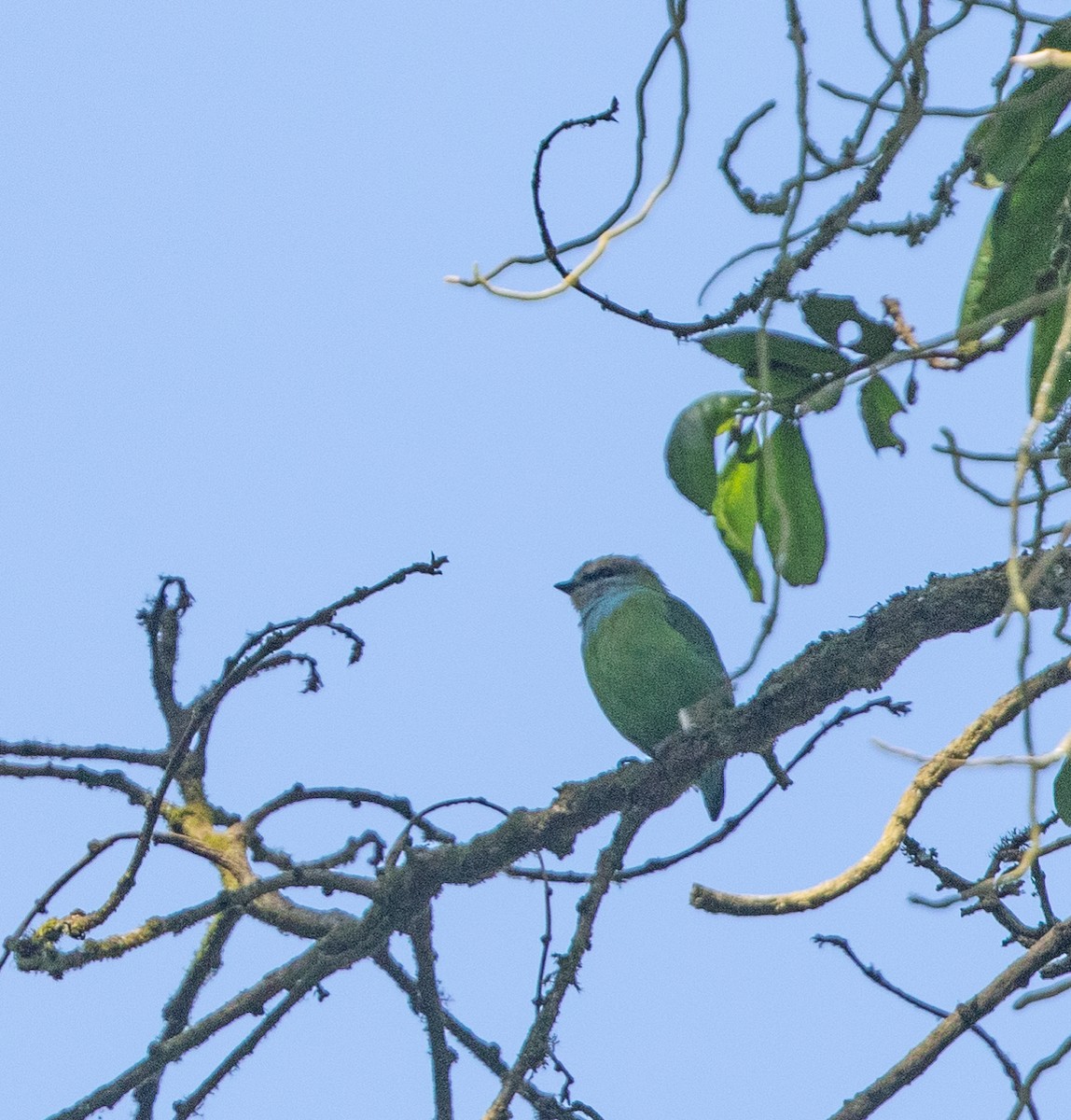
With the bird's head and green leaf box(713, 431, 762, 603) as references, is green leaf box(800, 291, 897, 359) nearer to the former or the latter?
green leaf box(713, 431, 762, 603)

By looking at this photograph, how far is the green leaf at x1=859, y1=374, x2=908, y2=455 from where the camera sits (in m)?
3.25

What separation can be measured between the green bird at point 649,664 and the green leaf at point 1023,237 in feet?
12.7

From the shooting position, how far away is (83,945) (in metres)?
3.63

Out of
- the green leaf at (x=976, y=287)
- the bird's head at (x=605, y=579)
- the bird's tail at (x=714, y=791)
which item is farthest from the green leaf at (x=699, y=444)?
the bird's head at (x=605, y=579)

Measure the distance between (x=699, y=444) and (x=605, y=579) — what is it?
497 cm

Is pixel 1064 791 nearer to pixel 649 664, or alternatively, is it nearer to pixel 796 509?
pixel 796 509

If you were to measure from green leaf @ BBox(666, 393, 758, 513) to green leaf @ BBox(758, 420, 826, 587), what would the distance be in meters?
0.11

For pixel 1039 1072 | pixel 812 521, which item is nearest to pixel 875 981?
pixel 1039 1072

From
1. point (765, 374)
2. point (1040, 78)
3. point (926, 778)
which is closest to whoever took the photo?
point (765, 374)

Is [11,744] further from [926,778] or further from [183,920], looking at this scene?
[926,778]

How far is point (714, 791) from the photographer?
724 centimetres

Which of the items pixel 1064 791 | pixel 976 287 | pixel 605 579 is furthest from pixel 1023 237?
pixel 605 579

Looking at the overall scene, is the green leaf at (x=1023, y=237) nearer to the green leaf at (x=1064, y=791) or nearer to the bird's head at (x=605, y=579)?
the green leaf at (x=1064, y=791)

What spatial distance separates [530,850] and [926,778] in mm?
1264
